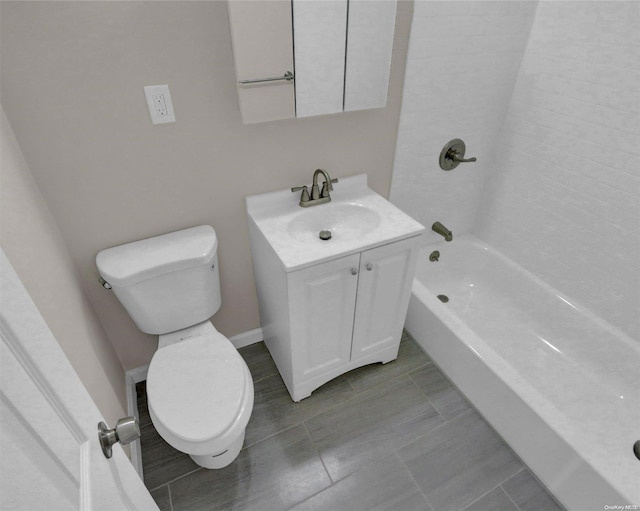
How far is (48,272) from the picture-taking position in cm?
103

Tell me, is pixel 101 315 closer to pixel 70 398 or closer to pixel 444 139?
pixel 70 398

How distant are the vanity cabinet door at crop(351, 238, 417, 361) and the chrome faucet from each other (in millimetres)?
360

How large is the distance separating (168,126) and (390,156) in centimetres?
98

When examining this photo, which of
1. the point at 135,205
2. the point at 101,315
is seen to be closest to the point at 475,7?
the point at 135,205

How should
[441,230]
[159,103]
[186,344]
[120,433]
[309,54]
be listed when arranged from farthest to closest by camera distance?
[441,230] < [186,344] < [309,54] < [159,103] < [120,433]

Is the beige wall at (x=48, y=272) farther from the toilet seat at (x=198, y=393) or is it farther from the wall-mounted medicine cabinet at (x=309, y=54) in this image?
the wall-mounted medicine cabinet at (x=309, y=54)

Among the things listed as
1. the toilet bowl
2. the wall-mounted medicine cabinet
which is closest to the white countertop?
the wall-mounted medicine cabinet

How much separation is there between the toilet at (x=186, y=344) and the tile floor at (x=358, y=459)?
134 mm

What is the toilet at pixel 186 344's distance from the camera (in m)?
1.21

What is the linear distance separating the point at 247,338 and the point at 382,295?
0.81 metres

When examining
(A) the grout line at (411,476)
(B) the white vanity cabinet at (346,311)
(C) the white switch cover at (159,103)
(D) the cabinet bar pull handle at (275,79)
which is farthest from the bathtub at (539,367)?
(C) the white switch cover at (159,103)

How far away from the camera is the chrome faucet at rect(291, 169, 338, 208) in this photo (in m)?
1.53

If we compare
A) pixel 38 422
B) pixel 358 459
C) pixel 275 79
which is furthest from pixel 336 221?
pixel 38 422

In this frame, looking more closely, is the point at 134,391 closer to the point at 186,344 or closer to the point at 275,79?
the point at 186,344
